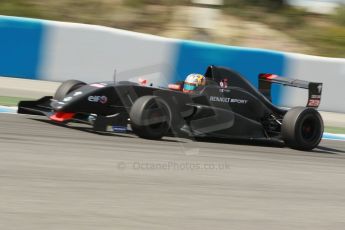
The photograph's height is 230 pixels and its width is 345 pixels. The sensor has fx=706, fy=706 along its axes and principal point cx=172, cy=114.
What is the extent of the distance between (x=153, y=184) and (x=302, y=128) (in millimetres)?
3652

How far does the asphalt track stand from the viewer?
14.0ft

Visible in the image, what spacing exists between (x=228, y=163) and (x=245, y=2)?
1044 centimetres

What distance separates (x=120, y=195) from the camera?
483cm

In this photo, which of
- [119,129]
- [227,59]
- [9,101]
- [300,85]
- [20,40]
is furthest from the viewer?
[227,59]

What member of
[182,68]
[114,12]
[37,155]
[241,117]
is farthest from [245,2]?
[37,155]

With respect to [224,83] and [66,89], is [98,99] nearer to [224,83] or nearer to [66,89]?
[66,89]

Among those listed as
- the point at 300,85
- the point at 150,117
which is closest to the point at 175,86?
the point at 150,117

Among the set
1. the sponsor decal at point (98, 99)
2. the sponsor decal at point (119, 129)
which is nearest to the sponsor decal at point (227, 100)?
the sponsor decal at point (119, 129)

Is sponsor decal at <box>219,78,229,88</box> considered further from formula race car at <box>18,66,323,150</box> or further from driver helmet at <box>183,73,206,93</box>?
driver helmet at <box>183,73,206,93</box>

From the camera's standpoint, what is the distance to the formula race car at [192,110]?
759 centimetres

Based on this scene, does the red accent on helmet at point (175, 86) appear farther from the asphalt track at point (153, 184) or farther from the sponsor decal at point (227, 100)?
the asphalt track at point (153, 184)

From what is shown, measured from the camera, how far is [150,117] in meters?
7.53

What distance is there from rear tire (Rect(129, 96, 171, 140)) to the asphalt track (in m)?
0.16

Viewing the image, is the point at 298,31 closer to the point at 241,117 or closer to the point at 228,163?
the point at 241,117
